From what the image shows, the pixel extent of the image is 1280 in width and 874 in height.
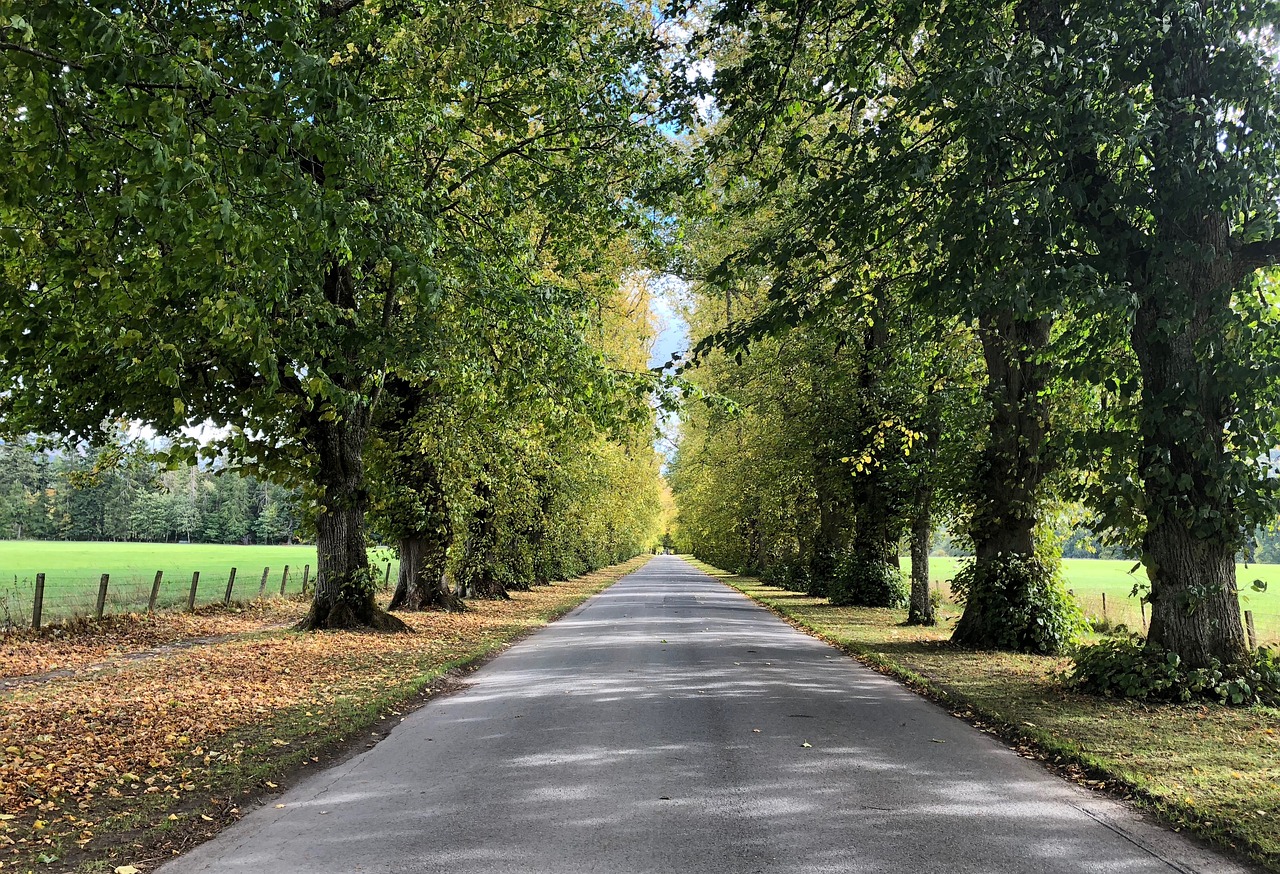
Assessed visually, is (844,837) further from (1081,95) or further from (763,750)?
(1081,95)

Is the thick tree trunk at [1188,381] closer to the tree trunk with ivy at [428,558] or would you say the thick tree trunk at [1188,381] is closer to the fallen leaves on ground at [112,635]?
the fallen leaves on ground at [112,635]

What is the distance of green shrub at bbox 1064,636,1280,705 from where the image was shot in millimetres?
8086

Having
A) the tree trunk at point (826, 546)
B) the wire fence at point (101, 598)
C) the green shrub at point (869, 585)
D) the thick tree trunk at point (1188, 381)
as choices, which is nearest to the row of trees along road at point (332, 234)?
the wire fence at point (101, 598)

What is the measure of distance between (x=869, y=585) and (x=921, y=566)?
142 inches

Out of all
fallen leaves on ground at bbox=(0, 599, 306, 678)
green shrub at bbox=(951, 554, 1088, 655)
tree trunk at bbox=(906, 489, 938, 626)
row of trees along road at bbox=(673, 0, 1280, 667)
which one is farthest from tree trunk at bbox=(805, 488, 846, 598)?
row of trees along road at bbox=(673, 0, 1280, 667)

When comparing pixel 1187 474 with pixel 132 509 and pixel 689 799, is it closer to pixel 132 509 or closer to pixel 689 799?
pixel 689 799

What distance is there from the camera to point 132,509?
101 meters

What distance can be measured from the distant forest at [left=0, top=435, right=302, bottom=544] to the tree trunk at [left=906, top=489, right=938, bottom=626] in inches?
2635

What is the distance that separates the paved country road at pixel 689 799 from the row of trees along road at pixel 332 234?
320 cm

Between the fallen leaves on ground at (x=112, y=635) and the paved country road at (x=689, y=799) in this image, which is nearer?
the paved country road at (x=689, y=799)

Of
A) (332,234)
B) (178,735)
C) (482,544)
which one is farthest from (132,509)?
(332,234)

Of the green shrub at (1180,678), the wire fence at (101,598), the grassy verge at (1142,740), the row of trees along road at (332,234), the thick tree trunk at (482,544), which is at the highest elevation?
the row of trees along road at (332,234)

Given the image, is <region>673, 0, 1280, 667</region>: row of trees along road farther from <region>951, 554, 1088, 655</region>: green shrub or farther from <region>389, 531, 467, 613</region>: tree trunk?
<region>389, 531, 467, 613</region>: tree trunk

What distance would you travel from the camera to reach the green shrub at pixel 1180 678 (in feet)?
26.5
